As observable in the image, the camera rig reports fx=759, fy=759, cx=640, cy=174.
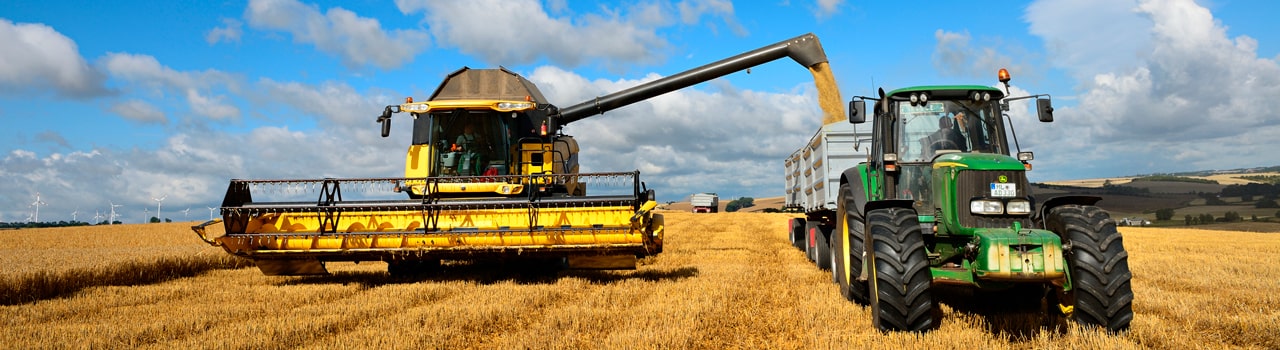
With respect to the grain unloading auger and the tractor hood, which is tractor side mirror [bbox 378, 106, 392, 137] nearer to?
the grain unloading auger

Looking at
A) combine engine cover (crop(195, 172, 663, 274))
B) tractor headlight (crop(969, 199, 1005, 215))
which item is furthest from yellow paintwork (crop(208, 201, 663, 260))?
tractor headlight (crop(969, 199, 1005, 215))

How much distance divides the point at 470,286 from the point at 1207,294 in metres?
7.66

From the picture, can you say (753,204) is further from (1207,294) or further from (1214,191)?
(1207,294)

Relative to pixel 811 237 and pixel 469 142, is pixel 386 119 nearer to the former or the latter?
pixel 469 142

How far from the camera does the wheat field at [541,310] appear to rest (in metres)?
5.27

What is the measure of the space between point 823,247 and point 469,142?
5.15 meters

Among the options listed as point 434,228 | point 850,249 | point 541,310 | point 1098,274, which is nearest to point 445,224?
point 434,228

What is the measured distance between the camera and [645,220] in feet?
28.7

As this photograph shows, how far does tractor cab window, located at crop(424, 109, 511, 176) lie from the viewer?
10672 mm

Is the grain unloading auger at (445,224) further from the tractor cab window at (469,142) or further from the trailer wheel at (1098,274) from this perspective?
the trailer wheel at (1098,274)

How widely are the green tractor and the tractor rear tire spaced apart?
2487 mm

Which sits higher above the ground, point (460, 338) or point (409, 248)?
point (409, 248)

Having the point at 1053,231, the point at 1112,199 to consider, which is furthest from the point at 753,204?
the point at 1053,231

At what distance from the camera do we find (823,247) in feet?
34.2
